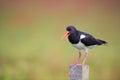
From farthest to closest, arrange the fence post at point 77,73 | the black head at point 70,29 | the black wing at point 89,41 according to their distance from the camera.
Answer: the black wing at point 89,41, the black head at point 70,29, the fence post at point 77,73

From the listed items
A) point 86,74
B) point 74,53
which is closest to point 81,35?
point 86,74

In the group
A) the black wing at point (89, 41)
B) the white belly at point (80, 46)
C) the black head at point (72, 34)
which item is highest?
the black head at point (72, 34)

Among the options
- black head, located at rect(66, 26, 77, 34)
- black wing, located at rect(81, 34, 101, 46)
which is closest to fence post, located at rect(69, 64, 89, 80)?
black head, located at rect(66, 26, 77, 34)

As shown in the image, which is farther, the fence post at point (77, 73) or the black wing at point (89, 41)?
the black wing at point (89, 41)

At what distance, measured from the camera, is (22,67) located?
7.44 metres

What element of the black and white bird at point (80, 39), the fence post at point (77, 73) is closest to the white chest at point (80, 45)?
the black and white bird at point (80, 39)

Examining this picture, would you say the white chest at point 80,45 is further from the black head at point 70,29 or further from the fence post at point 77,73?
the fence post at point 77,73

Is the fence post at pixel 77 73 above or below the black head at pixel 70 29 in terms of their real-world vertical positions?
below

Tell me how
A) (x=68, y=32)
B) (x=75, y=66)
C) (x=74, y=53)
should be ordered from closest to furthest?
1. (x=75, y=66)
2. (x=68, y=32)
3. (x=74, y=53)

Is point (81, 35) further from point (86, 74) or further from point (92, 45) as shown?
point (86, 74)

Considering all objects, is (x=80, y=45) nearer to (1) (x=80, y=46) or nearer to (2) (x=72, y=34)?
(1) (x=80, y=46)

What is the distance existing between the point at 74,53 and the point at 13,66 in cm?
95

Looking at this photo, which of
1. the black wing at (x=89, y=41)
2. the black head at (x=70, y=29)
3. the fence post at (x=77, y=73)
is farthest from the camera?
the black wing at (x=89, y=41)

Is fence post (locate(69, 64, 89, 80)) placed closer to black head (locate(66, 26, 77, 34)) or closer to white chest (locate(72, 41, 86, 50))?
black head (locate(66, 26, 77, 34))
